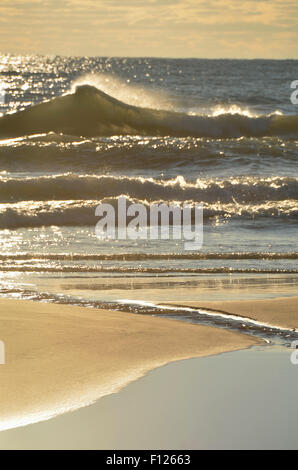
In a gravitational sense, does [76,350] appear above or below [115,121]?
below

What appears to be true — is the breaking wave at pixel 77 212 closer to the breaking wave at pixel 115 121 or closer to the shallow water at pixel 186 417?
the shallow water at pixel 186 417

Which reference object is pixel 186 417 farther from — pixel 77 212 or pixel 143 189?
pixel 143 189

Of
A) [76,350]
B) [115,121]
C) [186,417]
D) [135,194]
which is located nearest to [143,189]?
[135,194]

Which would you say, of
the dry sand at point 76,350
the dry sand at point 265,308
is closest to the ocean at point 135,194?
the dry sand at point 265,308

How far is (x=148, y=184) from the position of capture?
15906mm

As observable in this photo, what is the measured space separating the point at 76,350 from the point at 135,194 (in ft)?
33.6

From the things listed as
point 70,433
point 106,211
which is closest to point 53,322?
point 70,433

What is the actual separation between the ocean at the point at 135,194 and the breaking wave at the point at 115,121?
41 mm

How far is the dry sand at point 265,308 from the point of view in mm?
6676

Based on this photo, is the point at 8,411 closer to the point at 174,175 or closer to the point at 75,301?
the point at 75,301

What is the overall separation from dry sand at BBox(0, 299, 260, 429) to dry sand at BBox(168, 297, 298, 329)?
1.96ft

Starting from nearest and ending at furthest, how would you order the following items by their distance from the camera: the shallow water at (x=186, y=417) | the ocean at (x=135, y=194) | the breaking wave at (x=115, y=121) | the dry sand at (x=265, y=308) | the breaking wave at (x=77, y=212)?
1. the shallow water at (x=186, y=417)
2. the dry sand at (x=265, y=308)
3. the ocean at (x=135, y=194)
4. the breaking wave at (x=77, y=212)
5. the breaking wave at (x=115, y=121)

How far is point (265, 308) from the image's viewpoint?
7070mm

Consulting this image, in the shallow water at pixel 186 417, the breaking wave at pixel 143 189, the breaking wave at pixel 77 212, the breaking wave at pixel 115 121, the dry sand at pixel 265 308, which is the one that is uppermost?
the breaking wave at pixel 115 121
